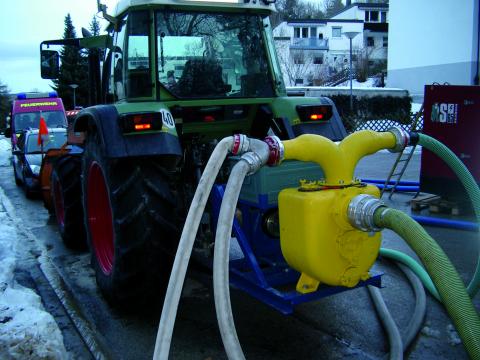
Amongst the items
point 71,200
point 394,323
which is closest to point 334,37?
point 71,200

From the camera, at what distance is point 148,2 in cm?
409

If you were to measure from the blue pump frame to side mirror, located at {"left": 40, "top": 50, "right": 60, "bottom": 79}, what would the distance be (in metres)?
3.38

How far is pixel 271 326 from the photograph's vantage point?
3904mm

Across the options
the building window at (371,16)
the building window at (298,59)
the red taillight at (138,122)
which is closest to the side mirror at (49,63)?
the red taillight at (138,122)

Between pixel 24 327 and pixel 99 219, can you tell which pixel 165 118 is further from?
pixel 24 327

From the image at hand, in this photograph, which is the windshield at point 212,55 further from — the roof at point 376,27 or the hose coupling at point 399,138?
the roof at point 376,27

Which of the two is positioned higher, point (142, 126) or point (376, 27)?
point (376, 27)

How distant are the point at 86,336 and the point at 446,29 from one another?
22.0m

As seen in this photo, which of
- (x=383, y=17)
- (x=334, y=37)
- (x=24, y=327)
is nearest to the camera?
(x=24, y=327)

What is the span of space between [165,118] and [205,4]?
1161 millimetres

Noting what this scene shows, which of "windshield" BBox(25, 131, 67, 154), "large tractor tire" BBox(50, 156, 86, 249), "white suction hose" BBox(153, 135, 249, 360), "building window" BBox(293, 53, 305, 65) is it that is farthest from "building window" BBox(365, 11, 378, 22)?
"white suction hose" BBox(153, 135, 249, 360)

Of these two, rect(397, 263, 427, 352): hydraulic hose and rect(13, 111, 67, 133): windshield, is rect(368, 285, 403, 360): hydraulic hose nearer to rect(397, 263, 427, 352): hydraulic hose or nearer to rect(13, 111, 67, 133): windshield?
rect(397, 263, 427, 352): hydraulic hose

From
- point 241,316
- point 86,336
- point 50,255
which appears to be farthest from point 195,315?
point 50,255

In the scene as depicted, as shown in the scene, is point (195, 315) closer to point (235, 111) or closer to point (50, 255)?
point (235, 111)
